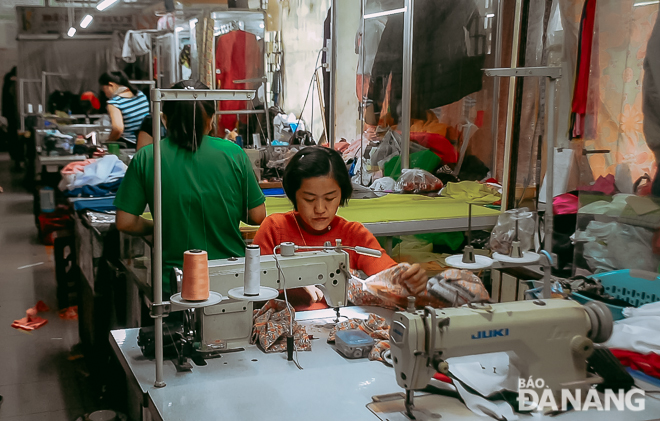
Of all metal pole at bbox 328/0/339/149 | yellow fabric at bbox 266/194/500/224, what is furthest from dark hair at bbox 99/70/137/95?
yellow fabric at bbox 266/194/500/224

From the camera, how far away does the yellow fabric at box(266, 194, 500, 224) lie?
2771 mm

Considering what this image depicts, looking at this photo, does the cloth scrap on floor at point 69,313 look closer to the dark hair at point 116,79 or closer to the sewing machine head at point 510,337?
the dark hair at point 116,79

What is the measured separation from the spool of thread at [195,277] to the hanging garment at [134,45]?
3188 mm

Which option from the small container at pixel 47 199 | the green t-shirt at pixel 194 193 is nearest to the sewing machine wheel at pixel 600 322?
the green t-shirt at pixel 194 193

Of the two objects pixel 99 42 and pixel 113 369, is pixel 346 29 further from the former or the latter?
pixel 113 369

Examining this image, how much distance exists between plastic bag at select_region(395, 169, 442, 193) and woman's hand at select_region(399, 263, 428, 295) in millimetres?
1885

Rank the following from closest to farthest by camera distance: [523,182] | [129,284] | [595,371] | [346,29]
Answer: [595,371]
[129,284]
[523,182]
[346,29]

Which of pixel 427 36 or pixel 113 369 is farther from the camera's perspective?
pixel 427 36

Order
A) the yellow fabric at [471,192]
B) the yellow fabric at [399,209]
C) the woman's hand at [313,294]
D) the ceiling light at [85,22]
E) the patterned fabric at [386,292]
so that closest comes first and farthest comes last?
1. the patterned fabric at [386,292]
2. the woman's hand at [313,294]
3. the yellow fabric at [399,209]
4. the yellow fabric at [471,192]
5. the ceiling light at [85,22]

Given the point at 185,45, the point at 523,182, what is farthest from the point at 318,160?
the point at 185,45

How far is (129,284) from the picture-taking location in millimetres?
2680

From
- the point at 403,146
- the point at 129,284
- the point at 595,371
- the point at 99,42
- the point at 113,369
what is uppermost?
the point at 99,42

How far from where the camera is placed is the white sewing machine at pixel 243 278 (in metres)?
1.34

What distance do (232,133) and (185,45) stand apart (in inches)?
28.1
